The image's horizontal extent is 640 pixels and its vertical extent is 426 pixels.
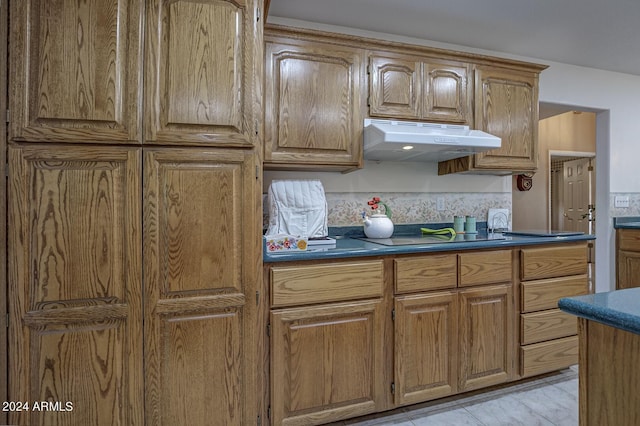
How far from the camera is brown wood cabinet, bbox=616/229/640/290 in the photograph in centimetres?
304

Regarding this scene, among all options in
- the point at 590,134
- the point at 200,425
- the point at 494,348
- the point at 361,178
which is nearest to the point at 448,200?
the point at 361,178

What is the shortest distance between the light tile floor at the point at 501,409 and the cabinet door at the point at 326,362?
0.67 ft

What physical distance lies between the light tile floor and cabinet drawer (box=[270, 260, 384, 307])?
703mm

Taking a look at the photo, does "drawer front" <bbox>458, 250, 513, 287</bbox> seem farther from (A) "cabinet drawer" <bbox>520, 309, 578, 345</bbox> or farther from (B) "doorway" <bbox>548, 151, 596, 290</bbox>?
(B) "doorway" <bbox>548, 151, 596, 290</bbox>

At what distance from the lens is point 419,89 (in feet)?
7.26

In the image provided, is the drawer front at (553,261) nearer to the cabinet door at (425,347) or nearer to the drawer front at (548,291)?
the drawer front at (548,291)

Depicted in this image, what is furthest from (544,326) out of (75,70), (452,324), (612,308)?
(75,70)

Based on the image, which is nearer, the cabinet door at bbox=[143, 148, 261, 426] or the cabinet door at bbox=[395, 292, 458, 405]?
the cabinet door at bbox=[143, 148, 261, 426]

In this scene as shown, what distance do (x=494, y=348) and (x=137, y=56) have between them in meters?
2.33

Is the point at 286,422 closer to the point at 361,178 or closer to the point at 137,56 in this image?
the point at 361,178

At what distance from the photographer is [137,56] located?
1.37 m

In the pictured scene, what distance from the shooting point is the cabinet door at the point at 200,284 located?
140 cm

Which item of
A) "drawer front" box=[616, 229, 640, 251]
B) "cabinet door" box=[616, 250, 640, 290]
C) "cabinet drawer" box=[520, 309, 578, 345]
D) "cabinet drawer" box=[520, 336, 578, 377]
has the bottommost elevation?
"cabinet drawer" box=[520, 336, 578, 377]

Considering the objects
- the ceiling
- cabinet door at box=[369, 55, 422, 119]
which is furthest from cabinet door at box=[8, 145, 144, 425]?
the ceiling
